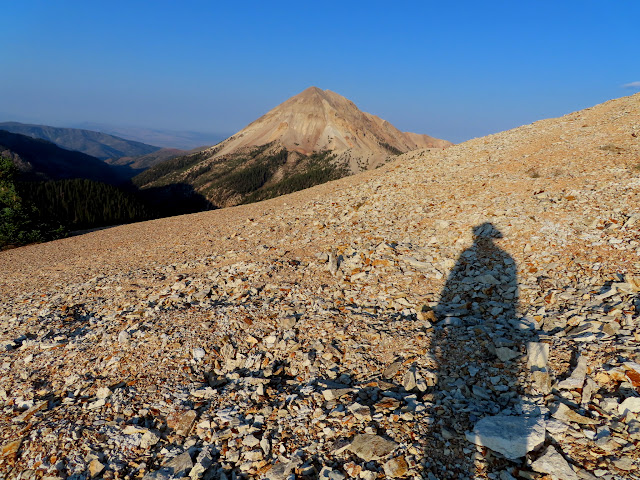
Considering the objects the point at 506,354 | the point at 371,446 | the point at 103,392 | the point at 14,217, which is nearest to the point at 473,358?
the point at 506,354

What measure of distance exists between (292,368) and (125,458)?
333 centimetres

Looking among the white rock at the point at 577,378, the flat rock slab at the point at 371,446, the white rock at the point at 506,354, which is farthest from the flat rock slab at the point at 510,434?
the white rock at the point at 506,354

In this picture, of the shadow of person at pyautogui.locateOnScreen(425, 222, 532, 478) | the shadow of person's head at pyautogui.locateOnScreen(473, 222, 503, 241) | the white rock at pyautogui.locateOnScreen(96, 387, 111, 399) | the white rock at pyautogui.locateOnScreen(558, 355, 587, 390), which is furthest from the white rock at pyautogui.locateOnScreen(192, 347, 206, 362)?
the shadow of person's head at pyautogui.locateOnScreen(473, 222, 503, 241)

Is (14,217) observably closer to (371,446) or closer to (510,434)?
(371,446)

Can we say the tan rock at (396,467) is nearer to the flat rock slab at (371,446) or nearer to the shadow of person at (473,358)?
the flat rock slab at (371,446)

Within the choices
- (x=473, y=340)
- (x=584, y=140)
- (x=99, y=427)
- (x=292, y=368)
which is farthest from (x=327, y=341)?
(x=584, y=140)

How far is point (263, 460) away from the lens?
16.9 feet

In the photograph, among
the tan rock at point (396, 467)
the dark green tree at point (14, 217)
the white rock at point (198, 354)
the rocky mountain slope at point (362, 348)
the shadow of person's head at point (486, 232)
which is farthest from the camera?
the dark green tree at point (14, 217)

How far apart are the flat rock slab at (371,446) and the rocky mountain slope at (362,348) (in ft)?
0.08

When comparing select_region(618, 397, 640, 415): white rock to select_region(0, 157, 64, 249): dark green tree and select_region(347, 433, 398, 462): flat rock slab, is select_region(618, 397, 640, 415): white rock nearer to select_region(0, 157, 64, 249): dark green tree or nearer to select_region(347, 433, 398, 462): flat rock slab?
select_region(347, 433, 398, 462): flat rock slab

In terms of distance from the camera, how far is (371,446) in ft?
16.5

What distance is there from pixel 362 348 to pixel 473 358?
232 centimetres

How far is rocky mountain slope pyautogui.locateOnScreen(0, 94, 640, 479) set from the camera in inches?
199

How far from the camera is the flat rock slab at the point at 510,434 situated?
184 inches
